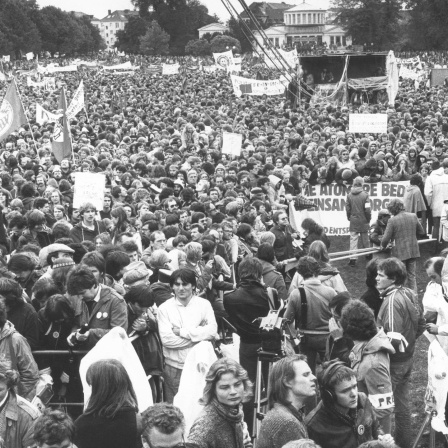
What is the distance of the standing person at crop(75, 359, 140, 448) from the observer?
5.33m

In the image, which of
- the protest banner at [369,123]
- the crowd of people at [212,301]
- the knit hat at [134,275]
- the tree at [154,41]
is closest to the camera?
the crowd of people at [212,301]

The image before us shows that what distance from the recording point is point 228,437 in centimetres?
537

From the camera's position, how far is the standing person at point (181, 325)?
7.37m

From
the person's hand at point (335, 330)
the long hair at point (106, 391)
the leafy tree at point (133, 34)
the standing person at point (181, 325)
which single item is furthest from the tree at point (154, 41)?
the long hair at point (106, 391)

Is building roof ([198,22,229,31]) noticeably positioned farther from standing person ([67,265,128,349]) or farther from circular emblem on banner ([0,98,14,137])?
standing person ([67,265,128,349])

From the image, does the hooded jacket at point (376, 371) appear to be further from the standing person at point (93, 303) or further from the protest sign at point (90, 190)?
the protest sign at point (90, 190)

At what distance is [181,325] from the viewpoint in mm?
7406

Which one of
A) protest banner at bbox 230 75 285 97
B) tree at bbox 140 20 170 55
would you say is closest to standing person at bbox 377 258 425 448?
protest banner at bbox 230 75 285 97

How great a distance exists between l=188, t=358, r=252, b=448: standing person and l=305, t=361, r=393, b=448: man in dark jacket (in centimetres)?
37

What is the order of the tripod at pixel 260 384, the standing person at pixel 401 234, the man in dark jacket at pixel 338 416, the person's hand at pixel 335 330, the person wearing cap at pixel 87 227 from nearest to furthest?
the man in dark jacket at pixel 338 416 < the tripod at pixel 260 384 < the person's hand at pixel 335 330 < the person wearing cap at pixel 87 227 < the standing person at pixel 401 234

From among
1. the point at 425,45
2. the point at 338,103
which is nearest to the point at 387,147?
the point at 338,103

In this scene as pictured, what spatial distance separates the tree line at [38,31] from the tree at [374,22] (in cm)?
3492

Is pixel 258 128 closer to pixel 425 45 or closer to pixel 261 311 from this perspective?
pixel 261 311

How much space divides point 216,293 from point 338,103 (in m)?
26.3
